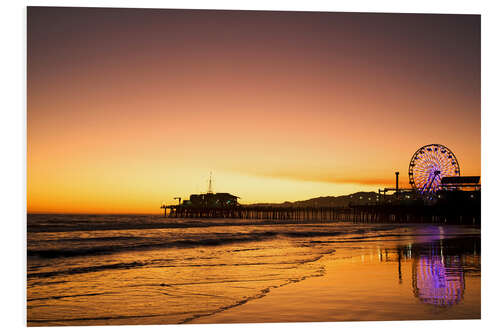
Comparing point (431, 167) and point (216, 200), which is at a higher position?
point (431, 167)

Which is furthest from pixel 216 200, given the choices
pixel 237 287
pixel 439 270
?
pixel 237 287

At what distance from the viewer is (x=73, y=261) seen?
36.0 ft

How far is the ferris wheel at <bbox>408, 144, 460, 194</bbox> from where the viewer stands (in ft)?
117

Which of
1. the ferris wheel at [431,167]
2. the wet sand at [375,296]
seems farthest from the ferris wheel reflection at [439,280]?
the ferris wheel at [431,167]

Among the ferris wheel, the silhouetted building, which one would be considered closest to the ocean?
the ferris wheel

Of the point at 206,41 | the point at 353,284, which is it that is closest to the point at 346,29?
the point at 206,41

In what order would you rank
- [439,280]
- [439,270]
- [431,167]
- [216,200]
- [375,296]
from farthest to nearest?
[216,200], [431,167], [439,270], [439,280], [375,296]

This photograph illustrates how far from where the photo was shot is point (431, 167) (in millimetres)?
37000

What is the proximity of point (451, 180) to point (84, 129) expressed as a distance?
3530cm

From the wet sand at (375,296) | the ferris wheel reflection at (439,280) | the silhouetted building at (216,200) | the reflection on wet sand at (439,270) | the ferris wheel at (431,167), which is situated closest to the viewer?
the wet sand at (375,296)

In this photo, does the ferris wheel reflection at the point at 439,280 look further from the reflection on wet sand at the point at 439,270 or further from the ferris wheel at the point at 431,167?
the ferris wheel at the point at 431,167

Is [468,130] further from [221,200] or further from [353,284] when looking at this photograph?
[221,200]

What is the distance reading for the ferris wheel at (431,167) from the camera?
35.6 m

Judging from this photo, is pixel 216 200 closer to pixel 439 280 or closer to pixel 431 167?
pixel 431 167
